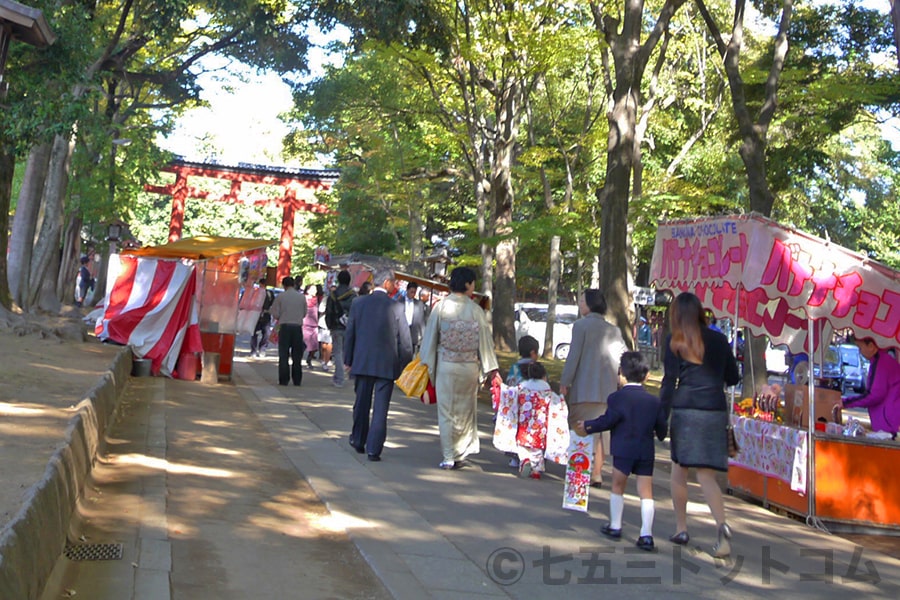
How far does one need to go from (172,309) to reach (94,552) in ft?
38.7

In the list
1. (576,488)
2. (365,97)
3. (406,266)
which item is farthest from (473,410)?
(406,266)

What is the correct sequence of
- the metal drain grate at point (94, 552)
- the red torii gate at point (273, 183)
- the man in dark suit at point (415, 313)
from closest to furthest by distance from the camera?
the metal drain grate at point (94, 552) < the man in dark suit at point (415, 313) < the red torii gate at point (273, 183)

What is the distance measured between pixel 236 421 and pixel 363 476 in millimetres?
3753

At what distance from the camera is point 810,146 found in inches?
821

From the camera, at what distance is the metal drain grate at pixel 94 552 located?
6.09 meters

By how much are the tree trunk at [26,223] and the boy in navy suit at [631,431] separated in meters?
16.3

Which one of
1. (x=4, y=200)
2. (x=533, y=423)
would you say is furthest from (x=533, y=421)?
(x=4, y=200)

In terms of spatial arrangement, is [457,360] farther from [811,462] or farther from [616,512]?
[811,462]

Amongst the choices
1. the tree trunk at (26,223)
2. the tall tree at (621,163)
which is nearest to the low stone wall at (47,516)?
the tall tree at (621,163)

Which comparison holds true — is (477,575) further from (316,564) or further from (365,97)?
(365,97)

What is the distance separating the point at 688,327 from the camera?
24.3 feet

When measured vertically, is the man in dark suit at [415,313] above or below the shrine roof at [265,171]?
below

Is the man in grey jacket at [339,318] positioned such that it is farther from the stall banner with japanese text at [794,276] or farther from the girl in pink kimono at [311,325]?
the stall banner with japanese text at [794,276]

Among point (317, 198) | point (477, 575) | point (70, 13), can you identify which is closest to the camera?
point (477, 575)
